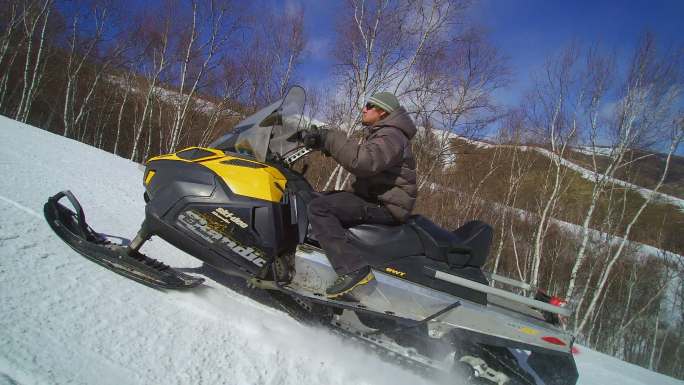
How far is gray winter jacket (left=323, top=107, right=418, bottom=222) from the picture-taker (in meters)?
2.16

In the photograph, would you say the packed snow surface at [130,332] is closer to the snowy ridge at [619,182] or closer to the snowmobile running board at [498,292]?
the snowmobile running board at [498,292]

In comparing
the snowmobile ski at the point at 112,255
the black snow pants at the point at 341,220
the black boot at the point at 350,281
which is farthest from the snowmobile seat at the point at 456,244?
the snowmobile ski at the point at 112,255

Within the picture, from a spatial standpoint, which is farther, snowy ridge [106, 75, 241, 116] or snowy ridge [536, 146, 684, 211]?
snowy ridge [106, 75, 241, 116]

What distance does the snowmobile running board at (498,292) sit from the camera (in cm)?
201

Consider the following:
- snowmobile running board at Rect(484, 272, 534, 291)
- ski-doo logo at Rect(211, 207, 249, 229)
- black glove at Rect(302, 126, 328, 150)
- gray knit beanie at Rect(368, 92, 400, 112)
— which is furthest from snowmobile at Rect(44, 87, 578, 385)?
gray knit beanie at Rect(368, 92, 400, 112)

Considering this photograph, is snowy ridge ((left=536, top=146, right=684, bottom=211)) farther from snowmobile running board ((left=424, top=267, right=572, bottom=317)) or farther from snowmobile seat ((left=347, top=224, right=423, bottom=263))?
Result: snowmobile seat ((left=347, top=224, right=423, bottom=263))

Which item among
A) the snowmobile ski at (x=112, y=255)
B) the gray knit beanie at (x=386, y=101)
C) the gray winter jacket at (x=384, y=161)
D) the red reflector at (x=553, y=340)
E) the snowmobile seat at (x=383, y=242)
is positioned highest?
the gray knit beanie at (x=386, y=101)

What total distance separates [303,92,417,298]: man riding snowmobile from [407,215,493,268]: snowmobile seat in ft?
0.68

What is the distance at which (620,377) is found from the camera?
3537 millimetres

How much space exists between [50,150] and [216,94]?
502 inches

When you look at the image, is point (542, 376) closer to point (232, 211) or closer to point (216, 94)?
point (232, 211)

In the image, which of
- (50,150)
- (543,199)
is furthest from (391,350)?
(543,199)

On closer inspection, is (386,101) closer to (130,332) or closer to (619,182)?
→ (130,332)

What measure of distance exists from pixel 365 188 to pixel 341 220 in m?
0.35
